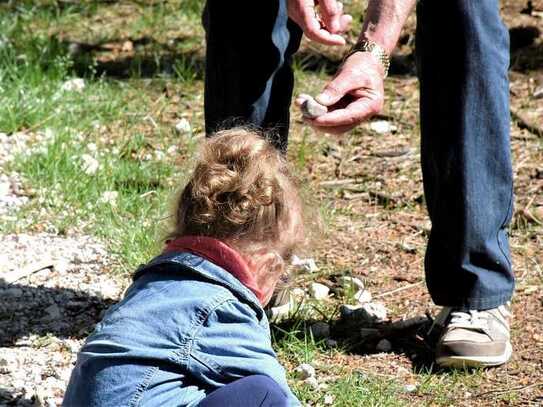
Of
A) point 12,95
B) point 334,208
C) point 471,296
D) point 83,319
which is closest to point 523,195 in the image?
point 334,208

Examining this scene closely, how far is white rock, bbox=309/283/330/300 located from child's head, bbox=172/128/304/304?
1.14 m

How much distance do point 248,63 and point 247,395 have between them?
138 centimetres

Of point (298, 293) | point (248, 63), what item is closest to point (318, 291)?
point (298, 293)

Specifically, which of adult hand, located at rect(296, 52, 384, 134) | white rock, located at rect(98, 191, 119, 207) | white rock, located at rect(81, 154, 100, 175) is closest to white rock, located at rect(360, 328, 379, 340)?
adult hand, located at rect(296, 52, 384, 134)

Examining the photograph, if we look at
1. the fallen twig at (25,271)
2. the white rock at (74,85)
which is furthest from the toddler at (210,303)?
the white rock at (74,85)

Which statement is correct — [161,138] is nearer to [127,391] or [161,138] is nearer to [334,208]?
[334,208]

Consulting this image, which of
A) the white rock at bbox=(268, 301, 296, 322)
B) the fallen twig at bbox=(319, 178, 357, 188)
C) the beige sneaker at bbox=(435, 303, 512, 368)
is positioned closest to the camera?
the beige sneaker at bbox=(435, 303, 512, 368)

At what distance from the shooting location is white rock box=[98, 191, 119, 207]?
A: 4312mm

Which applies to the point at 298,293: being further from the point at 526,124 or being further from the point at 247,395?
the point at 526,124

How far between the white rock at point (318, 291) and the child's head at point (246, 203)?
3.74 feet

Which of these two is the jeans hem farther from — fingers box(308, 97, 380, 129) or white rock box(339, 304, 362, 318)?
fingers box(308, 97, 380, 129)

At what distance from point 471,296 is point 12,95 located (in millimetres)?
2518

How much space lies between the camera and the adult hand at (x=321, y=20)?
3.08 meters

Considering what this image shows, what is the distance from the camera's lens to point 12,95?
5.11m
